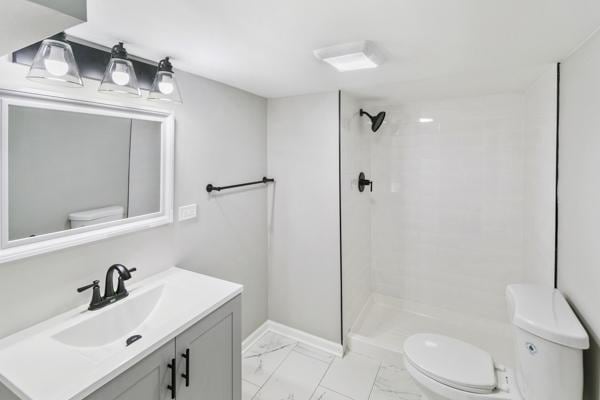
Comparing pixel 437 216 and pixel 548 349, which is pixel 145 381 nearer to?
pixel 548 349

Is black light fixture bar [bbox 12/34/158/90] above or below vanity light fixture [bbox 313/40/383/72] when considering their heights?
below

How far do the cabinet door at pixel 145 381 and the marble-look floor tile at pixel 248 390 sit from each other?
0.91m

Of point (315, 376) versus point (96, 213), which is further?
point (315, 376)

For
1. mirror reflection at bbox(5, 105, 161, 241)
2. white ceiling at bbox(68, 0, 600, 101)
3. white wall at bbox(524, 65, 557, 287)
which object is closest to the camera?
white ceiling at bbox(68, 0, 600, 101)

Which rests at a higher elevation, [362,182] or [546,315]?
[362,182]

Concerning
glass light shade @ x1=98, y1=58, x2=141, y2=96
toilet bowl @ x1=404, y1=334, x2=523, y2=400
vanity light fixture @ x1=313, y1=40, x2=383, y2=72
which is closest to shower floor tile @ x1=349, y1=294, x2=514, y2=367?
toilet bowl @ x1=404, y1=334, x2=523, y2=400

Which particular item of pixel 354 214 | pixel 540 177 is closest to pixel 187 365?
pixel 354 214

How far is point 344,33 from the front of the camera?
4.17 feet

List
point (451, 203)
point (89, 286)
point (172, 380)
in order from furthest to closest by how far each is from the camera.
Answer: point (451, 203) → point (89, 286) → point (172, 380)

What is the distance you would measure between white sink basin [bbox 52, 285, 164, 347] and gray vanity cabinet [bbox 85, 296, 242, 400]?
0.92 ft

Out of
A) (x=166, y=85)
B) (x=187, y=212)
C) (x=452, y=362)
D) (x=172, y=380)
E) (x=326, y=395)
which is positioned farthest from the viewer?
(x=326, y=395)

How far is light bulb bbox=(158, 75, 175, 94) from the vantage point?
153 centimetres

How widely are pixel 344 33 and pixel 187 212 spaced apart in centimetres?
134

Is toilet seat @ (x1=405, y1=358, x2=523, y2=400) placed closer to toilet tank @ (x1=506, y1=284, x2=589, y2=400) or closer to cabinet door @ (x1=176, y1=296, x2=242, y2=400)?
toilet tank @ (x1=506, y1=284, x2=589, y2=400)
